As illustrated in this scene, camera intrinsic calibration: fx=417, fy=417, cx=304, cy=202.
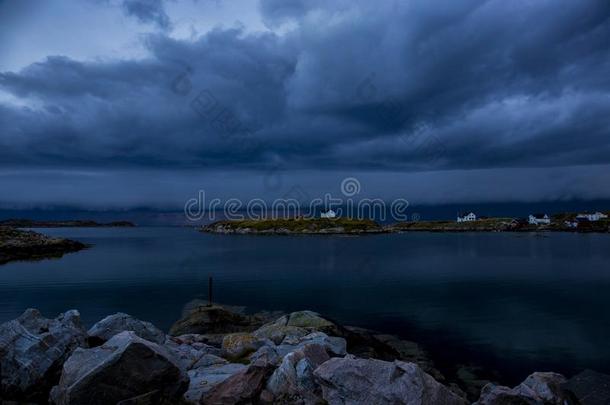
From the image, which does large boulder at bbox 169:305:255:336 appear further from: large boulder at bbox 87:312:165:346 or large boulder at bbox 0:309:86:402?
large boulder at bbox 0:309:86:402

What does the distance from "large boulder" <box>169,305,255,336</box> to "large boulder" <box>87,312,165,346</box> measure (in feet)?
42.2

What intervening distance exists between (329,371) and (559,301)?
50.1 metres

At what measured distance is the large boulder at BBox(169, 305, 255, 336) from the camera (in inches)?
1372

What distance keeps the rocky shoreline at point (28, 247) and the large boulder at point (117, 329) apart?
101 metres

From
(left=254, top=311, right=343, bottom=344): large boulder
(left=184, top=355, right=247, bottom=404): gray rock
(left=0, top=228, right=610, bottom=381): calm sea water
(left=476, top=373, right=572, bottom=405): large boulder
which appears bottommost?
(left=0, top=228, right=610, bottom=381): calm sea water

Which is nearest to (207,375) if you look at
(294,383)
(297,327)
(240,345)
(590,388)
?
(294,383)

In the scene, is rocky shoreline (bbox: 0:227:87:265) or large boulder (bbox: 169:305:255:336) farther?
rocky shoreline (bbox: 0:227:87:265)

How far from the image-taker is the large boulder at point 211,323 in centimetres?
3485

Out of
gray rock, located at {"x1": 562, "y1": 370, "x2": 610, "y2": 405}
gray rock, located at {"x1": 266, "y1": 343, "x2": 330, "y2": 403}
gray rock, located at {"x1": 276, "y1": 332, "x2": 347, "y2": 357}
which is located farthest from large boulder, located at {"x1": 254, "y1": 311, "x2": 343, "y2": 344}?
gray rock, located at {"x1": 562, "y1": 370, "x2": 610, "y2": 405}

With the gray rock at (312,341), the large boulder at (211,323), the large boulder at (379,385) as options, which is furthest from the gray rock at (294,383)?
the large boulder at (211,323)

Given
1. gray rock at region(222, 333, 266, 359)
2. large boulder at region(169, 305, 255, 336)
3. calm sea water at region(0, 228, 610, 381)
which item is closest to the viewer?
gray rock at region(222, 333, 266, 359)

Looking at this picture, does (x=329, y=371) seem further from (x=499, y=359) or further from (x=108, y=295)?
(x=108, y=295)

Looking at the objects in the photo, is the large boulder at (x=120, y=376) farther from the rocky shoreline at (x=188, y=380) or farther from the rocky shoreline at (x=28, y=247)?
the rocky shoreline at (x=28, y=247)

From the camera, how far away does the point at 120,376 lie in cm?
1303
